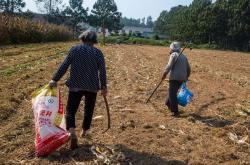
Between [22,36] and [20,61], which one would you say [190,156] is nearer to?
[20,61]

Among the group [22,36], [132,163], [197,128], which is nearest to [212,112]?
[197,128]

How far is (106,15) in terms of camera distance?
315 feet

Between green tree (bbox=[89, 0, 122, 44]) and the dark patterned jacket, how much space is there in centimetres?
8673

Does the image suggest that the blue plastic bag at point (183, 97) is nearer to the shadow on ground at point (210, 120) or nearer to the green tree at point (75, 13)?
the shadow on ground at point (210, 120)

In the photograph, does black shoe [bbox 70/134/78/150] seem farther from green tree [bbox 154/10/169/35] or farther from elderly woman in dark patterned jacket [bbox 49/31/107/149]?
green tree [bbox 154/10/169/35]

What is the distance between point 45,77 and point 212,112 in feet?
18.3

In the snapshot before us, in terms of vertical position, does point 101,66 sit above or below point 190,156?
above

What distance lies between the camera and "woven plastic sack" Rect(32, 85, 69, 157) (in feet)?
21.0

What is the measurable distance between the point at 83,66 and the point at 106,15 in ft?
297

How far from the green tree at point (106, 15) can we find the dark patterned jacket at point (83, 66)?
3415 inches

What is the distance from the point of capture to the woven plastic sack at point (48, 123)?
21.0ft

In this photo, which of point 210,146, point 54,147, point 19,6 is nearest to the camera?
point 54,147

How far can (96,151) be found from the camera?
6758 millimetres

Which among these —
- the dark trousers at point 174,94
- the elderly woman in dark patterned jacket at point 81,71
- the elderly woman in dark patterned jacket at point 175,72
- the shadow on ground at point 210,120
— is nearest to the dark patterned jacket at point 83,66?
the elderly woman in dark patterned jacket at point 81,71
